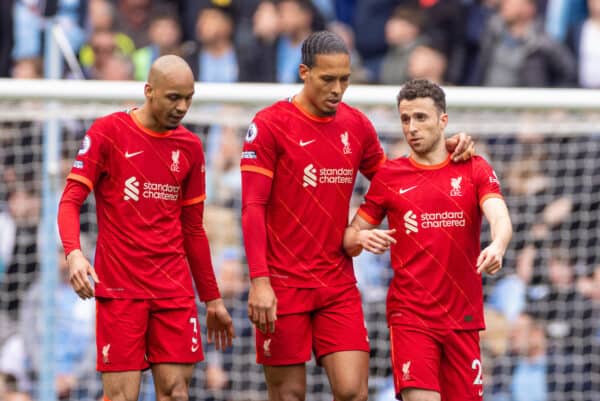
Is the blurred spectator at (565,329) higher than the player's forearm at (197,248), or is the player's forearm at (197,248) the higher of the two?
the player's forearm at (197,248)

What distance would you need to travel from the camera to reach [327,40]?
23.2ft

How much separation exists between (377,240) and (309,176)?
1.99 ft

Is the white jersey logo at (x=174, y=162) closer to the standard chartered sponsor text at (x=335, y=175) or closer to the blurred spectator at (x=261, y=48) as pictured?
the standard chartered sponsor text at (x=335, y=175)

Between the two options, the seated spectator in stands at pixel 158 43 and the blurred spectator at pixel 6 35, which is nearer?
the seated spectator in stands at pixel 158 43

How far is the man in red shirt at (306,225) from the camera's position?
23.3 feet

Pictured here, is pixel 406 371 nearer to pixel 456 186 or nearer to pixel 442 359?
pixel 442 359

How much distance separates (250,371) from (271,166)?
3.27m

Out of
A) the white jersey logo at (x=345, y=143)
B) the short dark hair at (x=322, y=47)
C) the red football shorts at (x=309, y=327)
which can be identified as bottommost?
the red football shorts at (x=309, y=327)

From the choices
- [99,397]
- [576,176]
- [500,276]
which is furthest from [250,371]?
[576,176]

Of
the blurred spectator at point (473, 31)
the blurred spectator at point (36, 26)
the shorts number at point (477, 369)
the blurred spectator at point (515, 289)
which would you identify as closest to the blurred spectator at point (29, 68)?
the blurred spectator at point (36, 26)

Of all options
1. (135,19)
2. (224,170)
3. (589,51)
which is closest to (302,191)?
(224,170)

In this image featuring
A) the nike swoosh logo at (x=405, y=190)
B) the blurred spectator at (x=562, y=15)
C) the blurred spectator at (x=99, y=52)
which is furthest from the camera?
the blurred spectator at (x=99, y=52)

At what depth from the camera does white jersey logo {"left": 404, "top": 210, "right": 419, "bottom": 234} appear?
23.4ft

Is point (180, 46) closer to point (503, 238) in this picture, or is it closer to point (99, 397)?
point (99, 397)
